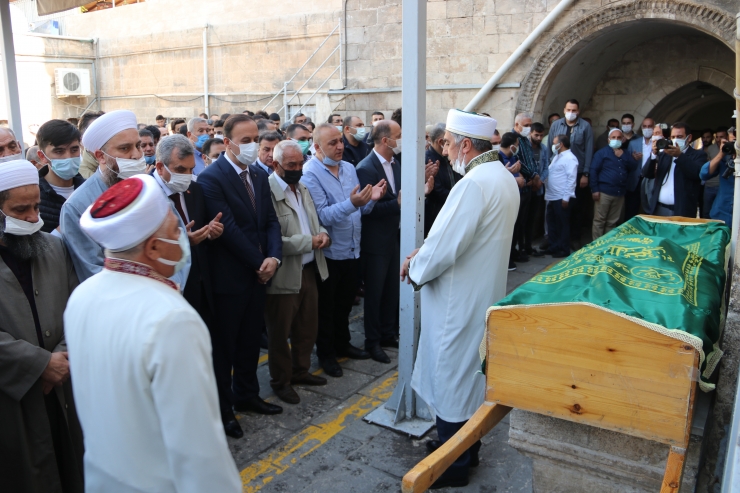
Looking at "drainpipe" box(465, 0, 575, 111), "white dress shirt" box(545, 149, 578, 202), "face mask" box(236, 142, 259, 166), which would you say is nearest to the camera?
"face mask" box(236, 142, 259, 166)

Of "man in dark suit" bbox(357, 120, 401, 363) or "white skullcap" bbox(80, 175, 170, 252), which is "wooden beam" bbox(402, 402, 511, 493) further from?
"man in dark suit" bbox(357, 120, 401, 363)

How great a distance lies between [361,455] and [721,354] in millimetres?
2238

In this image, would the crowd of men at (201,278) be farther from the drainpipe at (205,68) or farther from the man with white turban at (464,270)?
the drainpipe at (205,68)

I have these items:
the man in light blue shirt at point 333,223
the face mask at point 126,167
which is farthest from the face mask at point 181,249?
the man in light blue shirt at point 333,223

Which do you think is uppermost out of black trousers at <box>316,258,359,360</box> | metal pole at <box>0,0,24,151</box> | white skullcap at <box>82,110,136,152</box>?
metal pole at <box>0,0,24,151</box>

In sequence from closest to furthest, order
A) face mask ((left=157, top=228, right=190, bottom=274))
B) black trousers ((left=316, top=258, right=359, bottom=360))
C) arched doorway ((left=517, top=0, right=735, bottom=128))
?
1. face mask ((left=157, top=228, right=190, bottom=274))
2. black trousers ((left=316, top=258, right=359, bottom=360))
3. arched doorway ((left=517, top=0, right=735, bottom=128))

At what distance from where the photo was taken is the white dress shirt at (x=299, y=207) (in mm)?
4699

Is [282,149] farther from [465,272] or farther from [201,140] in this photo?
[201,140]

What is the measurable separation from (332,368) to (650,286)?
3.02 metres

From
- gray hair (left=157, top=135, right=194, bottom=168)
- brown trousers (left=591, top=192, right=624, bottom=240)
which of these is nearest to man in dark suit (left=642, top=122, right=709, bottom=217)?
brown trousers (left=591, top=192, right=624, bottom=240)

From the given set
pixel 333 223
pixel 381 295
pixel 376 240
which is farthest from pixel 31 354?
pixel 381 295

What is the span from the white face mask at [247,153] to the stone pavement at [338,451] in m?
1.81

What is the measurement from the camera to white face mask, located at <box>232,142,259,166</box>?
431 cm

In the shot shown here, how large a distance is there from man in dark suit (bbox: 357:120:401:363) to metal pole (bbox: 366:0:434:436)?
3.94 ft
